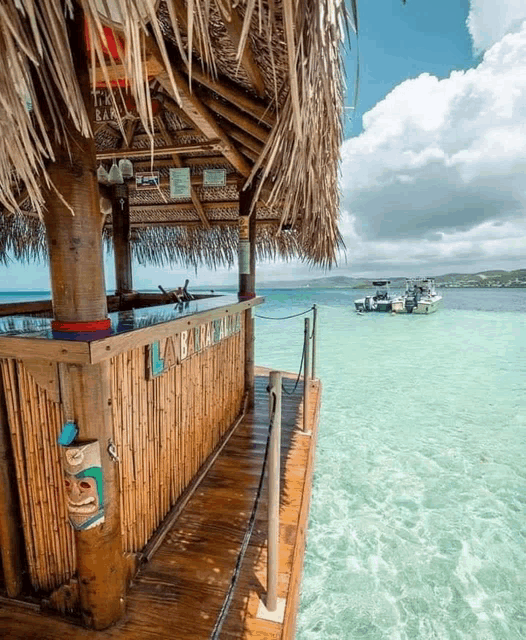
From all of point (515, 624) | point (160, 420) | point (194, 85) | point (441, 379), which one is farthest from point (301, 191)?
point (441, 379)

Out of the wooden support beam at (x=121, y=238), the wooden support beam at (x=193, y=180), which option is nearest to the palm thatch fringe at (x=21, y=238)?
the wooden support beam at (x=121, y=238)

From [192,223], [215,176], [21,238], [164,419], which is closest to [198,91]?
[215,176]

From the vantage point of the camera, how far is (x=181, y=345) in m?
2.26

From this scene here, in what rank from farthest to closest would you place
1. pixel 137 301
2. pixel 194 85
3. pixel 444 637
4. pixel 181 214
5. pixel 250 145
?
pixel 181 214 → pixel 137 301 → pixel 250 145 → pixel 194 85 → pixel 444 637

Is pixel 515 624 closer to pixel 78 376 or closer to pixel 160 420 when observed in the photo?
pixel 160 420

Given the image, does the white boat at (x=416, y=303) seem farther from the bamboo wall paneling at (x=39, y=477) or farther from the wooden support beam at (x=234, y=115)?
the bamboo wall paneling at (x=39, y=477)

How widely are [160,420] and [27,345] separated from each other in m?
0.96

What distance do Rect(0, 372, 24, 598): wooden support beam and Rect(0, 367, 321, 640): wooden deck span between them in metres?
0.13

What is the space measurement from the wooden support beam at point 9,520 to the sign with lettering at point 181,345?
698mm

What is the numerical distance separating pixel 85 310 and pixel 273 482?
1.12 metres

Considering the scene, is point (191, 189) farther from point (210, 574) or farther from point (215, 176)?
point (210, 574)

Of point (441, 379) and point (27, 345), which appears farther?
point (441, 379)

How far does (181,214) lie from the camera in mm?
5074

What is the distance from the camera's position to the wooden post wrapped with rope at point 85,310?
1319 millimetres
